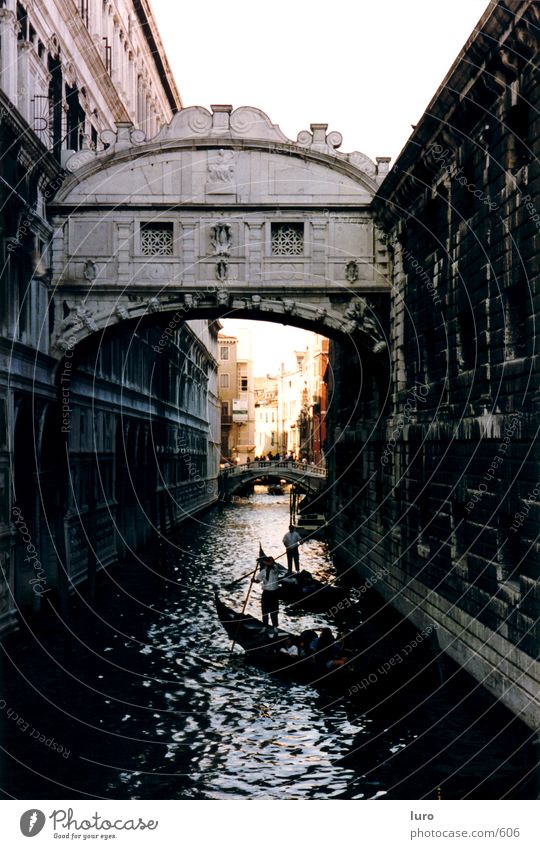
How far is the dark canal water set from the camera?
447 inches

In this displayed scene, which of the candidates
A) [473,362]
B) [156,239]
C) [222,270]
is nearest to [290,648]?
[473,362]

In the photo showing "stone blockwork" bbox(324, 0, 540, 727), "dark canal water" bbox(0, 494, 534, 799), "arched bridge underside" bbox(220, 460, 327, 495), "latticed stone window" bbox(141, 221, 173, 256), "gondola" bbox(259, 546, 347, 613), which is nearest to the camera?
"dark canal water" bbox(0, 494, 534, 799)

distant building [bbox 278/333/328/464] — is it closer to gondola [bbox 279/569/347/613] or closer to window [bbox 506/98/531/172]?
gondola [bbox 279/569/347/613]

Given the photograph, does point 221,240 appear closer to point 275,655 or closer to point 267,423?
point 275,655

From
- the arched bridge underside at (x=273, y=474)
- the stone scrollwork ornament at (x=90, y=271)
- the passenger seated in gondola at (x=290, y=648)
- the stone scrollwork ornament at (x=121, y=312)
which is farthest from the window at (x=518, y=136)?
the arched bridge underside at (x=273, y=474)

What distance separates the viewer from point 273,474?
67688 mm

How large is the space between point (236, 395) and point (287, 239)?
259ft

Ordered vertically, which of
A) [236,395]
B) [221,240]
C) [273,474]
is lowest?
[273,474]

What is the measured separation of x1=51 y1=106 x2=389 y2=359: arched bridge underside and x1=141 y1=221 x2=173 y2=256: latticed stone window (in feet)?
0.08

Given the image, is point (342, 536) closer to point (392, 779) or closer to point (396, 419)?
point (396, 419)

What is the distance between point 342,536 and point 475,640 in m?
19.3

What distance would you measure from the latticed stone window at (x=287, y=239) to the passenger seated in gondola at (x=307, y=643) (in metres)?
9.97

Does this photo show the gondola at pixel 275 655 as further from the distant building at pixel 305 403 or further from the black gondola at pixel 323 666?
the distant building at pixel 305 403

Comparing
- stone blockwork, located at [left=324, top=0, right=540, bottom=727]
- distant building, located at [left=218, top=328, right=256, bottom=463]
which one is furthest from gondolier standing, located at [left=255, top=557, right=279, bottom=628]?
distant building, located at [left=218, top=328, right=256, bottom=463]
